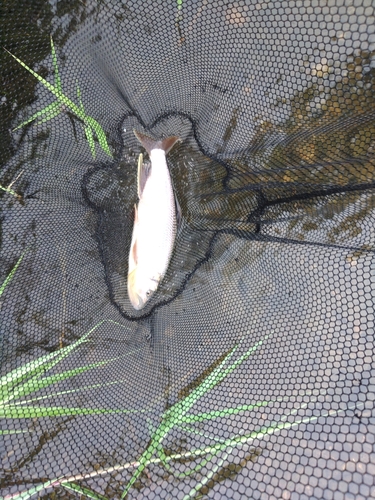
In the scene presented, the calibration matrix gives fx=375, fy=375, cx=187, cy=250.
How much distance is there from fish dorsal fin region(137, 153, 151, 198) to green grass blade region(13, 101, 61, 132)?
2.19ft

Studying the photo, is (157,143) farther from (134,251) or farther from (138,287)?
(138,287)

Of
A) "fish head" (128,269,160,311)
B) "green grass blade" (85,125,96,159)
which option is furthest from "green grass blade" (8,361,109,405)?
"green grass blade" (85,125,96,159)

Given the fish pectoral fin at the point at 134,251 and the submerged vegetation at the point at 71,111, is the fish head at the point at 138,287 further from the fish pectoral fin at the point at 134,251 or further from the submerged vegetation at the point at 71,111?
the submerged vegetation at the point at 71,111

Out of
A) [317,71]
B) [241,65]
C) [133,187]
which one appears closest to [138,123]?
[133,187]

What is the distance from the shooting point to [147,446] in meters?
2.15

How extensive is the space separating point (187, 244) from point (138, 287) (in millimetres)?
436

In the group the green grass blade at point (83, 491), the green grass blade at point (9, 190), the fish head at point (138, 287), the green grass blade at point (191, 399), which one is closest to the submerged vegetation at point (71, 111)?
the green grass blade at point (9, 190)

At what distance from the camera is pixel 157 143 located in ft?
7.67

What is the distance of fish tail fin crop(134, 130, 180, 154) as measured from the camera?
7.66 feet

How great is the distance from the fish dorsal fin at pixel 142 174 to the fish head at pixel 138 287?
51cm

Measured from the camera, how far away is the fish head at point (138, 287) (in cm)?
240

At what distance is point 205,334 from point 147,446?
2.35 ft

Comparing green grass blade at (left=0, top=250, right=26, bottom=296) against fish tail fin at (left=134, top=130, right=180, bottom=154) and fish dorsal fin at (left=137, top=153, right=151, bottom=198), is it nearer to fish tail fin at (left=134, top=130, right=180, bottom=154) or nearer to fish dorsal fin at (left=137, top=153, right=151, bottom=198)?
fish dorsal fin at (left=137, top=153, right=151, bottom=198)

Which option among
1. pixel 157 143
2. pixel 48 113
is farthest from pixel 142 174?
pixel 48 113
